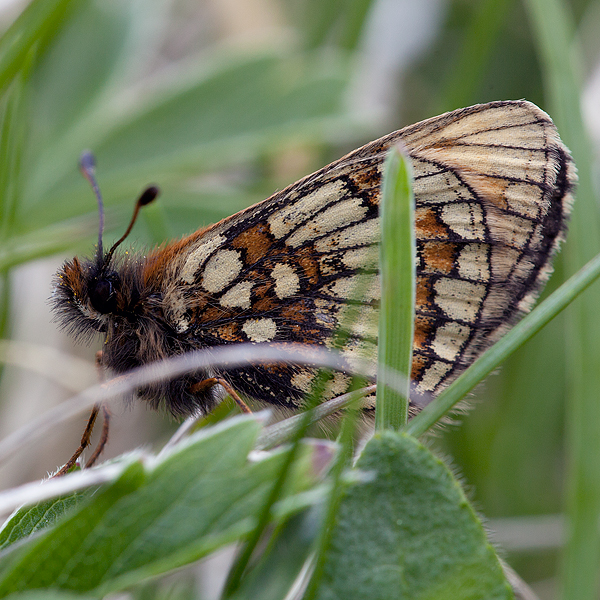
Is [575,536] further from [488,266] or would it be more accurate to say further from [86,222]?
[86,222]

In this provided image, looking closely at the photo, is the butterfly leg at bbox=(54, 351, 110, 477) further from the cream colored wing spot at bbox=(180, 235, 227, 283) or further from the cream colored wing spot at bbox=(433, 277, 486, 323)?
the cream colored wing spot at bbox=(433, 277, 486, 323)

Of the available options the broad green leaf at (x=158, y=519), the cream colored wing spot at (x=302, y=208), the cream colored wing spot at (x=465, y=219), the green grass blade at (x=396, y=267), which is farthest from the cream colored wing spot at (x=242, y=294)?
the broad green leaf at (x=158, y=519)

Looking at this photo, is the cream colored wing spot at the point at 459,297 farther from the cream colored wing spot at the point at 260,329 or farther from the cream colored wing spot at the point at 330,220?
the cream colored wing spot at the point at 260,329

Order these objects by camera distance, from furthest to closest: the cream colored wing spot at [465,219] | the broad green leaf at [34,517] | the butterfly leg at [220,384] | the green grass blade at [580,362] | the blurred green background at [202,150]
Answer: the blurred green background at [202,150], the cream colored wing spot at [465,219], the butterfly leg at [220,384], the green grass blade at [580,362], the broad green leaf at [34,517]

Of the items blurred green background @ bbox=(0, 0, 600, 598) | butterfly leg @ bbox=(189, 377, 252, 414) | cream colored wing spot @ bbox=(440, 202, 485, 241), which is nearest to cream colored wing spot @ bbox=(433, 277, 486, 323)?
cream colored wing spot @ bbox=(440, 202, 485, 241)

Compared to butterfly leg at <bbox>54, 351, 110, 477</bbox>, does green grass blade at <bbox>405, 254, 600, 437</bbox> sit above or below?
below

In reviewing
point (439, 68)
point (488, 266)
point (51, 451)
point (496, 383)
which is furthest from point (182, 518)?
point (439, 68)
